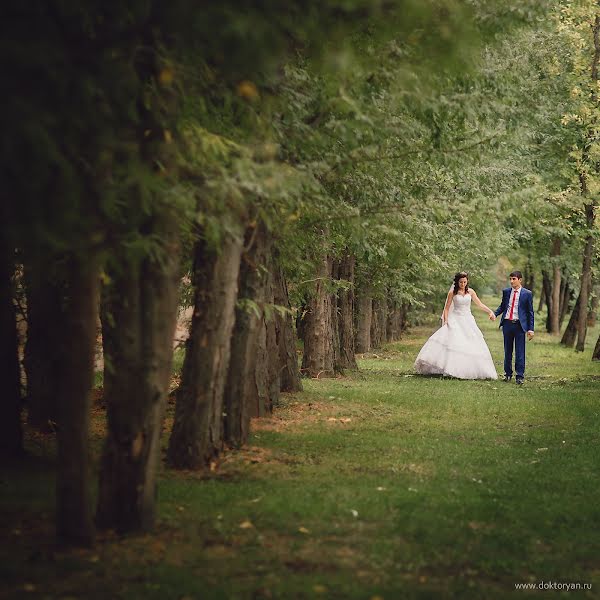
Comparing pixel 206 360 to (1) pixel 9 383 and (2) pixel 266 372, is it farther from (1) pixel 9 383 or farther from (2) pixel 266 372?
(2) pixel 266 372

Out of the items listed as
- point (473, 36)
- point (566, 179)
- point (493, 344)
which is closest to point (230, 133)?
point (473, 36)

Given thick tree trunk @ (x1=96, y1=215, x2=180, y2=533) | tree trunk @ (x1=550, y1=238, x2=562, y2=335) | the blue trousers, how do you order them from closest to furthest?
thick tree trunk @ (x1=96, y1=215, x2=180, y2=533), the blue trousers, tree trunk @ (x1=550, y1=238, x2=562, y2=335)

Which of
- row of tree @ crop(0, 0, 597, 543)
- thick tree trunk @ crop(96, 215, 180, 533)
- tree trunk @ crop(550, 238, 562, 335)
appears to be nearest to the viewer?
row of tree @ crop(0, 0, 597, 543)

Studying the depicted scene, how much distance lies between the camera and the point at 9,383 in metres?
11.3

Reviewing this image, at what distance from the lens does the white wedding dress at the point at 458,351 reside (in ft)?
73.9

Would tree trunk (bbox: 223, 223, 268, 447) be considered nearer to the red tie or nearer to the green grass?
the green grass

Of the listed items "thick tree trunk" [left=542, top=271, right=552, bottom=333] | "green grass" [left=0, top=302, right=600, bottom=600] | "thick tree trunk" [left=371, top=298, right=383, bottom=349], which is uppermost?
"thick tree trunk" [left=542, top=271, right=552, bottom=333]

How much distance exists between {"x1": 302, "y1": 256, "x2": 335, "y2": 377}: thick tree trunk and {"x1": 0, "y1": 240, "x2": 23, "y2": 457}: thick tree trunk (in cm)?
975

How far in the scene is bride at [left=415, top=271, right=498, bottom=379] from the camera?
22.5m

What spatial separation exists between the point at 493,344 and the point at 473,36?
116ft

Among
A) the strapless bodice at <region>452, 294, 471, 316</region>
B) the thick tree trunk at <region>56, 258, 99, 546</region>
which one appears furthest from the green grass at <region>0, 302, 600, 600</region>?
the strapless bodice at <region>452, 294, 471, 316</region>

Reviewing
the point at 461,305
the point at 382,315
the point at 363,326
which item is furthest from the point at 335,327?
the point at 382,315

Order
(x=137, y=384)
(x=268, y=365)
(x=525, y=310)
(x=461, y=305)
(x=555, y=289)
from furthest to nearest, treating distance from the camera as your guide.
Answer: (x=555, y=289) → (x=461, y=305) → (x=525, y=310) → (x=268, y=365) → (x=137, y=384)

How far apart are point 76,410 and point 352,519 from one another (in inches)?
102
